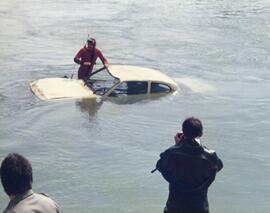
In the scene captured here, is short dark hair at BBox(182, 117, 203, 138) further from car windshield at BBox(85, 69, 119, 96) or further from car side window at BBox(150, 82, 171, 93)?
car side window at BBox(150, 82, 171, 93)

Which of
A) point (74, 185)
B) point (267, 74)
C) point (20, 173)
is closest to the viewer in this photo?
point (20, 173)

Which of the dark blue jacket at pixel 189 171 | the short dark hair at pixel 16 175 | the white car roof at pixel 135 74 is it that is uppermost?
the short dark hair at pixel 16 175

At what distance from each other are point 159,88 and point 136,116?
1.28 m

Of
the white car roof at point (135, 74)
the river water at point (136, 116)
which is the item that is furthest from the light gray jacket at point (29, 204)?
the white car roof at point (135, 74)

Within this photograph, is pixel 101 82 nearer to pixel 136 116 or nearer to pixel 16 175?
pixel 136 116

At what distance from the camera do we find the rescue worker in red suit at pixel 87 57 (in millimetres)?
16578

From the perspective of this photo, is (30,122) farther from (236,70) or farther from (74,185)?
(236,70)

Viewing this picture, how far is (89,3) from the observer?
38.3 meters

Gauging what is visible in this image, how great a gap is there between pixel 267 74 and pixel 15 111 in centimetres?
943

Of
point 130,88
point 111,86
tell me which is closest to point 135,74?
point 130,88

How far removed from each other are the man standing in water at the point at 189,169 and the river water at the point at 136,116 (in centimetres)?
373

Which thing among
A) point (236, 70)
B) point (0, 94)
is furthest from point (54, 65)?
point (236, 70)

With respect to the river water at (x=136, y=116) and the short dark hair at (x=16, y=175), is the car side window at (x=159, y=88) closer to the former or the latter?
the river water at (x=136, y=116)

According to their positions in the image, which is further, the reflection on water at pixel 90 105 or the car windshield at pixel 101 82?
the car windshield at pixel 101 82
